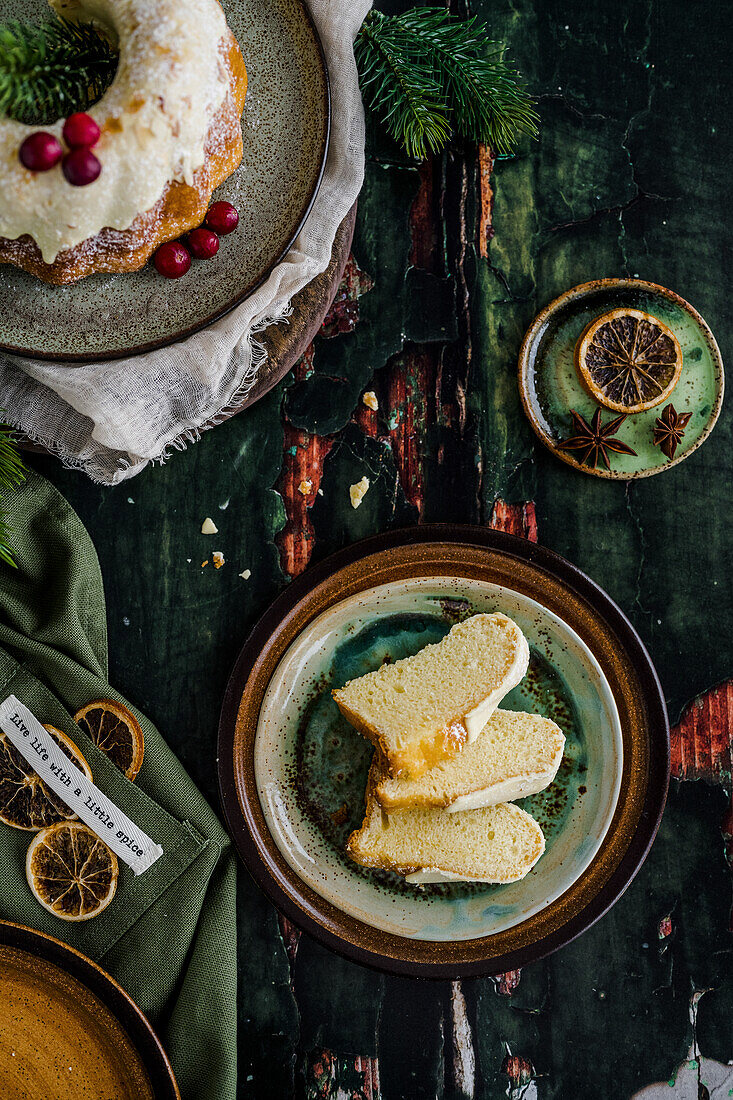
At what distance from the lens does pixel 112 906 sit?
160 cm

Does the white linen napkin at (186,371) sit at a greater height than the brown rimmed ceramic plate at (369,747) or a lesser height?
greater

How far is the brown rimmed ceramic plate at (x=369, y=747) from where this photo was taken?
1588mm

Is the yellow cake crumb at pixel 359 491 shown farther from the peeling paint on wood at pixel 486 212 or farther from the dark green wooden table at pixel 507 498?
the peeling paint on wood at pixel 486 212

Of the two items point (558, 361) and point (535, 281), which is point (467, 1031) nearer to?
point (558, 361)

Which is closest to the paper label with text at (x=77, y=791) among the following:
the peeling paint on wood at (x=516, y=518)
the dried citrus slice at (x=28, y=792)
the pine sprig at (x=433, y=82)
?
the dried citrus slice at (x=28, y=792)

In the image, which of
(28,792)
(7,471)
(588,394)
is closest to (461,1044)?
→ (28,792)

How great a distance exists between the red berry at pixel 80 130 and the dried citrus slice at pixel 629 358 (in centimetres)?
98

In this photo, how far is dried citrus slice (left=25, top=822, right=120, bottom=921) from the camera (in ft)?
5.20

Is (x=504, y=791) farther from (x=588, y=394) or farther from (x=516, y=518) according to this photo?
(x=588, y=394)

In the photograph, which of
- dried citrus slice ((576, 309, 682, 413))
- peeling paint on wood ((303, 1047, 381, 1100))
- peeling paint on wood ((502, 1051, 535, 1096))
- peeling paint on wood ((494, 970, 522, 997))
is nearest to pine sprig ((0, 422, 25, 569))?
dried citrus slice ((576, 309, 682, 413))

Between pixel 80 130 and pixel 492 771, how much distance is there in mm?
1300

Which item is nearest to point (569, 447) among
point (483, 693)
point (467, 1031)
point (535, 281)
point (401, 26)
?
point (535, 281)

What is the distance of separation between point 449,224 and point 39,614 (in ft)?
3.97

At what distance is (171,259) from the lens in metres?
1.37
